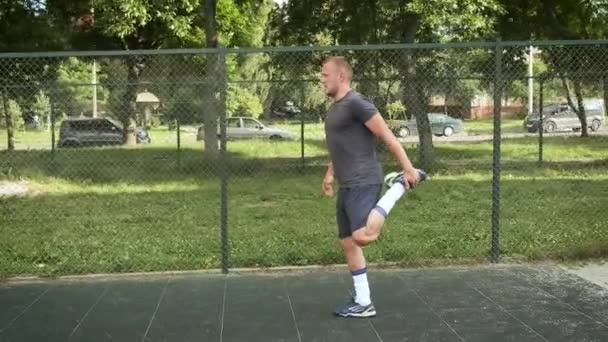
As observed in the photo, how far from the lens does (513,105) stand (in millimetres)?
14602

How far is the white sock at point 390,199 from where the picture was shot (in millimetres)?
4961

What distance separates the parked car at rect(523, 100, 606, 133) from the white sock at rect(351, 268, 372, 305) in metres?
10.7

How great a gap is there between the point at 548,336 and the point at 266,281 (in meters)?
2.71

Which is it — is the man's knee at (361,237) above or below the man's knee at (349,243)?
above

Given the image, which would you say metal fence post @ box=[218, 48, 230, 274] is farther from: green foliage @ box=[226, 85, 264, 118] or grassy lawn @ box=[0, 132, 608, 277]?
green foliage @ box=[226, 85, 264, 118]

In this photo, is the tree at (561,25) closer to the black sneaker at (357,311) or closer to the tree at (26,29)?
the black sneaker at (357,311)

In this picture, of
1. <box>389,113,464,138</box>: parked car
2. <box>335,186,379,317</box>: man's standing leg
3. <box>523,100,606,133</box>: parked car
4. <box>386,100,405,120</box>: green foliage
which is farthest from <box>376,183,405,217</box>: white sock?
<box>523,100,606,133</box>: parked car

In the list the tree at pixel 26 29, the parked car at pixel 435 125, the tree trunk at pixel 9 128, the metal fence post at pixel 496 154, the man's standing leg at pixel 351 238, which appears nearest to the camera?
the man's standing leg at pixel 351 238

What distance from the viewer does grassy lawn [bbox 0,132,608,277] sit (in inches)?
299

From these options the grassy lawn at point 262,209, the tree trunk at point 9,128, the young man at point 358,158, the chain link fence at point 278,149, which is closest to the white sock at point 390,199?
the young man at point 358,158

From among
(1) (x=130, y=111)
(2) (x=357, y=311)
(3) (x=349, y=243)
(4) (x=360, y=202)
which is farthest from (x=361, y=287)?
(1) (x=130, y=111)

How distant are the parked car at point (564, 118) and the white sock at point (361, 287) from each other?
10.7 m

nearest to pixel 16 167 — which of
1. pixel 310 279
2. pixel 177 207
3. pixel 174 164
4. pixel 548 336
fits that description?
pixel 174 164

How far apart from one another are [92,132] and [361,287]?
9711 mm
